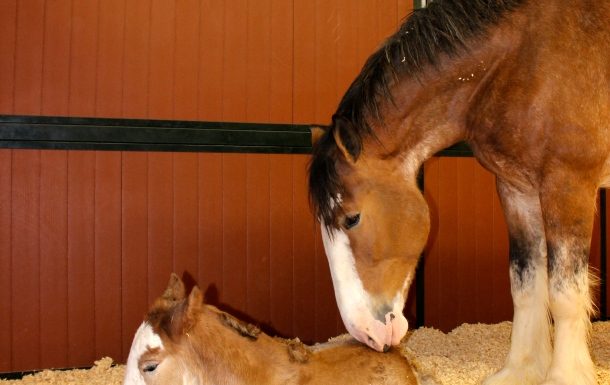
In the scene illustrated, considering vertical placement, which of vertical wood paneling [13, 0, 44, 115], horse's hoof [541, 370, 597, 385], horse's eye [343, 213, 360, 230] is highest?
vertical wood paneling [13, 0, 44, 115]

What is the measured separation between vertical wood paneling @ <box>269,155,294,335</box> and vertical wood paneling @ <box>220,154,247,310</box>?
0.70 ft

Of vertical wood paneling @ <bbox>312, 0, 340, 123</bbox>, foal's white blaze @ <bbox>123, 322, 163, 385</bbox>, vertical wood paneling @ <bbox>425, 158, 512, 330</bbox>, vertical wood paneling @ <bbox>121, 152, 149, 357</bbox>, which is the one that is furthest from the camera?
vertical wood paneling @ <bbox>425, 158, 512, 330</bbox>

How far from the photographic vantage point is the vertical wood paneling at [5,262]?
331 centimetres

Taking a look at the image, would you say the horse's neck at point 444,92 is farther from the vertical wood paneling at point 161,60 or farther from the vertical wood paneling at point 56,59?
the vertical wood paneling at point 56,59

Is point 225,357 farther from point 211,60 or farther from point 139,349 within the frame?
point 211,60

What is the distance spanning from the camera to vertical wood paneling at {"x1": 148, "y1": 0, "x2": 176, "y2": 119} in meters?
3.62

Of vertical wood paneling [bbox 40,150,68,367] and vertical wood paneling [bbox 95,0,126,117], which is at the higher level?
vertical wood paneling [bbox 95,0,126,117]

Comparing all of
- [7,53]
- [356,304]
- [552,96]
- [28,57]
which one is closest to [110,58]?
[28,57]

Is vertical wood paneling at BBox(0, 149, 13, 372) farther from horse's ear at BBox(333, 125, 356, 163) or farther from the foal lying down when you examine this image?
horse's ear at BBox(333, 125, 356, 163)

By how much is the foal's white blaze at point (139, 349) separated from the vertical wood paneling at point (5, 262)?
182cm

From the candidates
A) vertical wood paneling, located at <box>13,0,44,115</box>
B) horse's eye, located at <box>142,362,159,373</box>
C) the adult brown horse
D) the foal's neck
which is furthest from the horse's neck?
vertical wood paneling, located at <box>13,0,44,115</box>

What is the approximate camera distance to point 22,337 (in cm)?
336

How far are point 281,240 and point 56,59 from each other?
1.93 m

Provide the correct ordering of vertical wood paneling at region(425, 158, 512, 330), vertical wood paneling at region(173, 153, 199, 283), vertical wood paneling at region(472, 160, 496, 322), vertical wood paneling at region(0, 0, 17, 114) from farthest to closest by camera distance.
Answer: vertical wood paneling at region(472, 160, 496, 322) < vertical wood paneling at region(425, 158, 512, 330) < vertical wood paneling at region(173, 153, 199, 283) < vertical wood paneling at region(0, 0, 17, 114)
